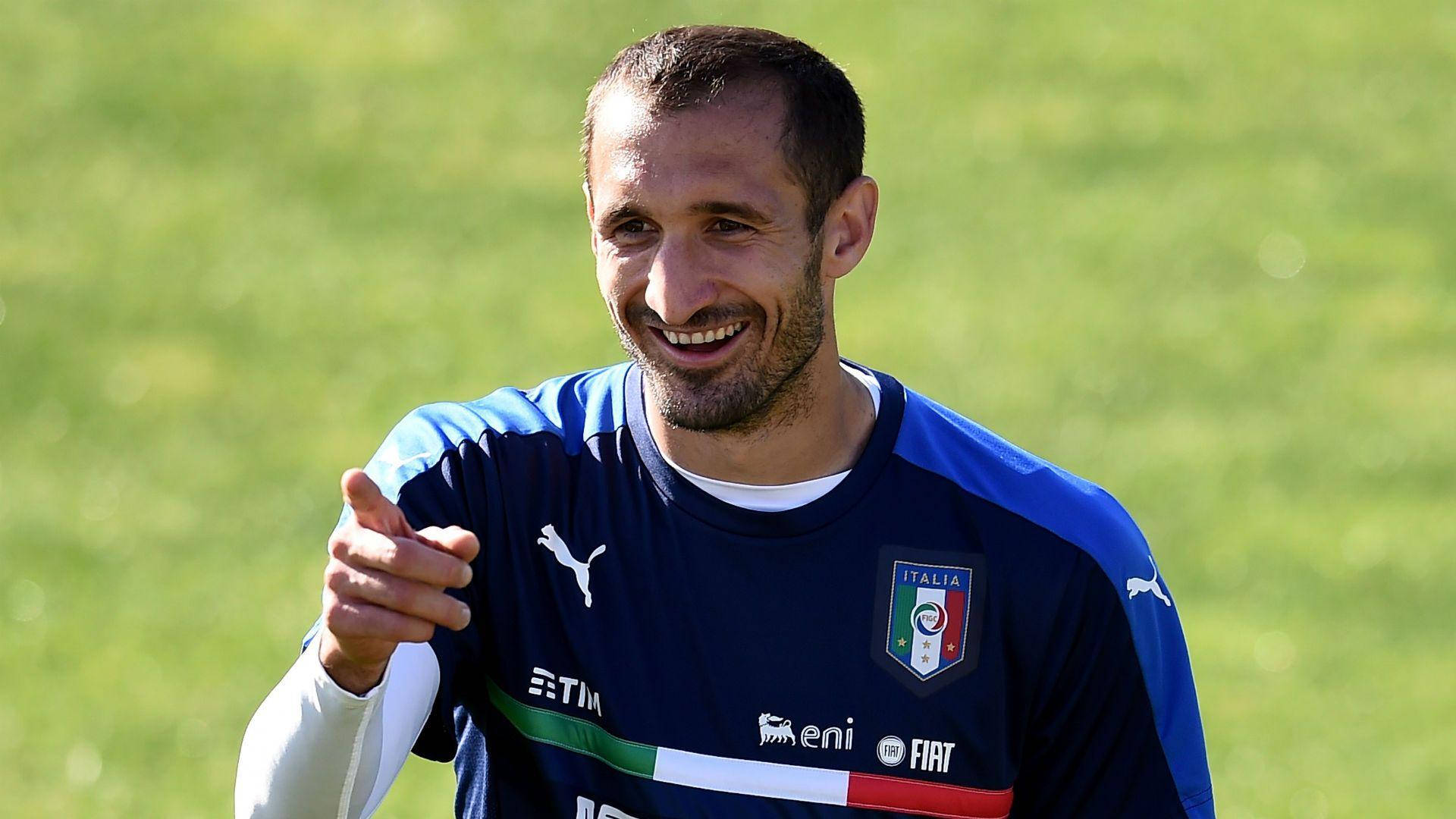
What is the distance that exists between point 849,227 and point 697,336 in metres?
0.46

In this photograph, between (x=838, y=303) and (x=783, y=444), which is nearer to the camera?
(x=783, y=444)

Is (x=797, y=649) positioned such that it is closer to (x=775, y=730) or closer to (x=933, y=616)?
(x=775, y=730)

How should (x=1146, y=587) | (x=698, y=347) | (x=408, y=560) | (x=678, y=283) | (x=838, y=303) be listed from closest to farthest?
(x=408, y=560)
(x=678, y=283)
(x=698, y=347)
(x=1146, y=587)
(x=838, y=303)

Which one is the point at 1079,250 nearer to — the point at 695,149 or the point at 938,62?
the point at 938,62

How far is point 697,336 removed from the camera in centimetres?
379

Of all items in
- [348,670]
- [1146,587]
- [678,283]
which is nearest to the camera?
[348,670]

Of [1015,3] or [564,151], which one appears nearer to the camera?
[564,151]

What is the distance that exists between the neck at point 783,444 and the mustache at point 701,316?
0.61 feet

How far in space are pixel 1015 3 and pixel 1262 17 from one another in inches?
69.5

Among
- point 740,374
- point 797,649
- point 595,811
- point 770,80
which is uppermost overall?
point 770,80

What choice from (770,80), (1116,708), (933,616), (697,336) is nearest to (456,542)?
(697,336)

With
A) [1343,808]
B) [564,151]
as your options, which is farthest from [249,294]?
[1343,808]

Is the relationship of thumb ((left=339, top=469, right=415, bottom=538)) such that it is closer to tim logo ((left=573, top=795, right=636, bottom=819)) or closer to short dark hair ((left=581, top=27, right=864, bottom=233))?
tim logo ((left=573, top=795, right=636, bottom=819))

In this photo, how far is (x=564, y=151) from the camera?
14078 mm
